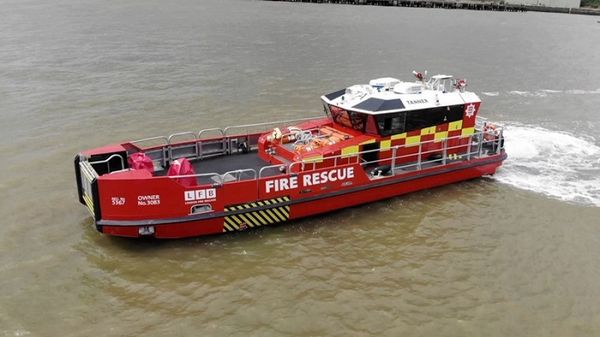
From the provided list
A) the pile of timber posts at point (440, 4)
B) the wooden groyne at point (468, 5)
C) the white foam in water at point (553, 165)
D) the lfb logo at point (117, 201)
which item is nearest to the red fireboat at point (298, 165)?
the lfb logo at point (117, 201)

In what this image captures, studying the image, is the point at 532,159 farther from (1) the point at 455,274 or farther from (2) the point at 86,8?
(2) the point at 86,8

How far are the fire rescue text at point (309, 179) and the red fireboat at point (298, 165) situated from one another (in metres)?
0.02

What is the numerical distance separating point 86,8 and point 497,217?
189 ft

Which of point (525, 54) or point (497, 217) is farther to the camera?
point (525, 54)

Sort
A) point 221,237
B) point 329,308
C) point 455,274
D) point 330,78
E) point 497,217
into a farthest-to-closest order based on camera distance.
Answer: point 330,78 → point 497,217 → point 221,237 → point 455,274 → point 329,308

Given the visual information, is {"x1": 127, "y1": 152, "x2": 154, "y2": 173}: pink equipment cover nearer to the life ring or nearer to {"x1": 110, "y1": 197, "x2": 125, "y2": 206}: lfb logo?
{"x1": 110, "y1": 197, "x2": 125, "y2": 206}: lfb logo

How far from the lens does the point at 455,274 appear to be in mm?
9453

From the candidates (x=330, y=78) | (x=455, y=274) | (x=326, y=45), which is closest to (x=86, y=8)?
(x=326, y=45)

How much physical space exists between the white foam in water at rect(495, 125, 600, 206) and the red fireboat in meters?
1.15

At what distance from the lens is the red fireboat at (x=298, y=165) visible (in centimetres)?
928

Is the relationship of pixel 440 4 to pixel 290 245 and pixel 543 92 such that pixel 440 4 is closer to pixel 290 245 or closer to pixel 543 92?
pixel 543 92

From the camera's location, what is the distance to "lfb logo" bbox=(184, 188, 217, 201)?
9438 millimetres

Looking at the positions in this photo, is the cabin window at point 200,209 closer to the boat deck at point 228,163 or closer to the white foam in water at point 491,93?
the boat deck at point 228,163

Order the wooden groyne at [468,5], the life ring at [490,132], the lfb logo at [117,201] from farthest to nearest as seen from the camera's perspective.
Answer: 1. the wooden groyne at [468,5]
2. the life ring at [490,132]
3. the lfb logo at [117,201]
